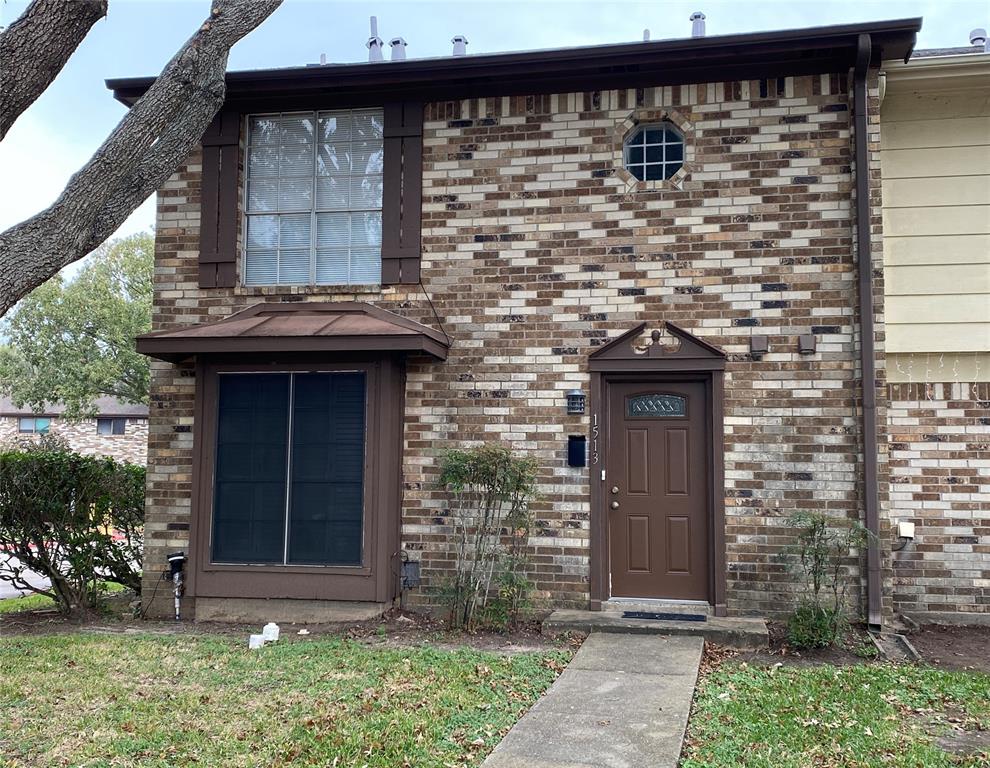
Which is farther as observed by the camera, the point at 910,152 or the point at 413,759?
the point at 910,152

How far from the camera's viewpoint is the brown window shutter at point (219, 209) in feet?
25.8

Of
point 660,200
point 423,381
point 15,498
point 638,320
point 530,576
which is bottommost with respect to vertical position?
point 530,576

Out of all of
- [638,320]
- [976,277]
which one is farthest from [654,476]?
[976,277]

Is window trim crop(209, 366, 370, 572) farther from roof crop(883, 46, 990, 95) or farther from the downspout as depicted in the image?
roof crop(883, 46, 990, 95)

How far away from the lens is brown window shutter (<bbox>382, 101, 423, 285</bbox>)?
25.2 feet

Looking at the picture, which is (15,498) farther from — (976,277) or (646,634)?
(976,277)

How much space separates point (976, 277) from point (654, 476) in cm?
345

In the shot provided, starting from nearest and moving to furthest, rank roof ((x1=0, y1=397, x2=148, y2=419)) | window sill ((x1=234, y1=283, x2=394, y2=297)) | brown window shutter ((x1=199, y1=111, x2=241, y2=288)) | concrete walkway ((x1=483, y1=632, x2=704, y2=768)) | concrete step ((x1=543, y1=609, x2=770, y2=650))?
concrete walkway ((x1=483, y1=632, x2=704, y2=768)) → concrete step ((x1=543, y1=609, x2=770, y2=650)) → window sill ((x1=234, y1=283, x2=394, y2=297)) → brown window shutter ((x1=199, y1=111, x2=241, y2=288)) → roof ((x1=0, y1=397, x2=148, y2=419))

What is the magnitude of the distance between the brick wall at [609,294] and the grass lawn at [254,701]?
1.54 meters

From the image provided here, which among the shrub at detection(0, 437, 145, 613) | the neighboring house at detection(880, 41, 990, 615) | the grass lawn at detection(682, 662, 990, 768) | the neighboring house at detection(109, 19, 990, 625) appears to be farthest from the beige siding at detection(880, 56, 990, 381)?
the shrub at detection(0, 437, 145, 613)

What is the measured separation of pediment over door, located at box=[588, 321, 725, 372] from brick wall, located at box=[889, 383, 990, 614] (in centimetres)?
195

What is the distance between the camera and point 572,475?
7285 mm

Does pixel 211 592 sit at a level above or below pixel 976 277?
below

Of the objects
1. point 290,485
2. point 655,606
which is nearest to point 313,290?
point 290,485
